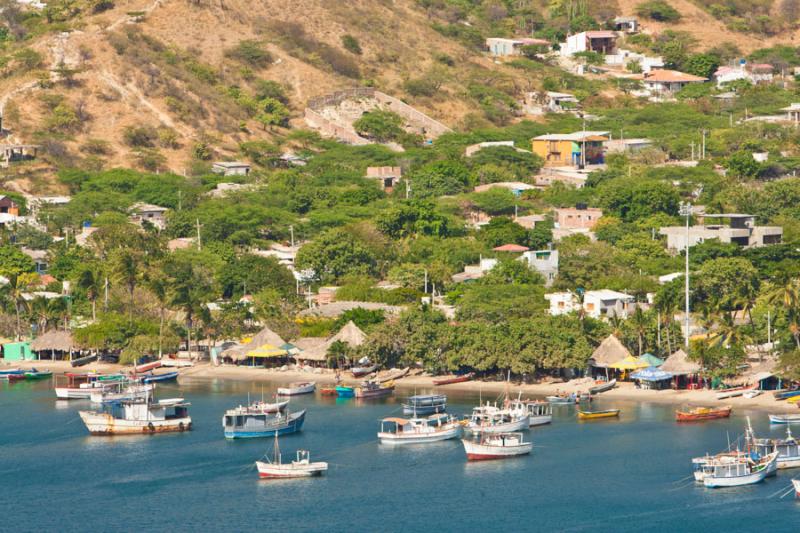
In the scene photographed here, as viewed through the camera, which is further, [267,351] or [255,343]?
[255,343]

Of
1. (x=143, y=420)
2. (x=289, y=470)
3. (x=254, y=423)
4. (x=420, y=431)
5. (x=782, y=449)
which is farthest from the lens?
(x=143, y=420)

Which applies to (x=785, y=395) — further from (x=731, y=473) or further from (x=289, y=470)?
(x=289, y=470)

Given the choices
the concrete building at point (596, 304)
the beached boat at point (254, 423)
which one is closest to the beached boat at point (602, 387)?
the concrete building at point (596, 304)

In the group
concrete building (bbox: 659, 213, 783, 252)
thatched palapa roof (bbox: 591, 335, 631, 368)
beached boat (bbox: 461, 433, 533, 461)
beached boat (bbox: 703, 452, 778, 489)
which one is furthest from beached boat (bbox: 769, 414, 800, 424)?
concrete building (bbox: 659, 213, 783, 252)

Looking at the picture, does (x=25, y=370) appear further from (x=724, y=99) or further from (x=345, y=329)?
(x=724, y=99)

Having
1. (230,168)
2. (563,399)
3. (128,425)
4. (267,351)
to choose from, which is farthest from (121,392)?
(230,168)

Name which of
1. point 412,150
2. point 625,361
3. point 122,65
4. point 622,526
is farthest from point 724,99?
point 622,526

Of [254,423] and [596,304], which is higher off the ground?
[596,304]
